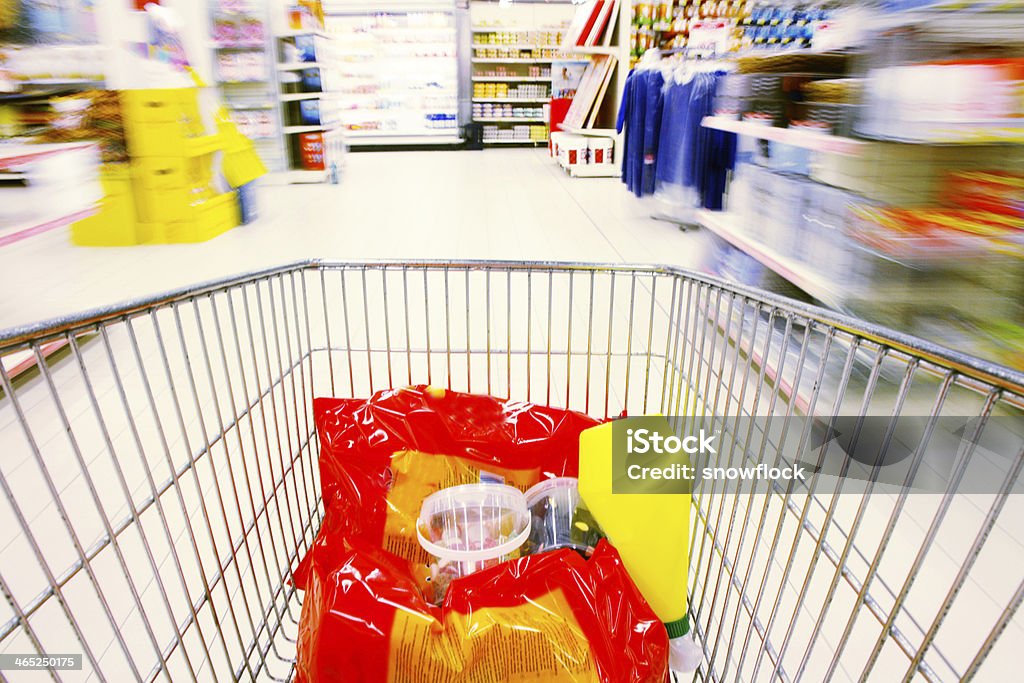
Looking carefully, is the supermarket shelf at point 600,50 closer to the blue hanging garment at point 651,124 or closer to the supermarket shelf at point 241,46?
the blue hanging garment at point 651,124

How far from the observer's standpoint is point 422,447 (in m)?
1.43

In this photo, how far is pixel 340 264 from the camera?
1396mm

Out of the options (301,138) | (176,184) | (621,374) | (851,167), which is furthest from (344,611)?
(301,138)

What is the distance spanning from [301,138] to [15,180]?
3006 mm

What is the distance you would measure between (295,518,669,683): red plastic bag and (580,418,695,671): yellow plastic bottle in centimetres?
9

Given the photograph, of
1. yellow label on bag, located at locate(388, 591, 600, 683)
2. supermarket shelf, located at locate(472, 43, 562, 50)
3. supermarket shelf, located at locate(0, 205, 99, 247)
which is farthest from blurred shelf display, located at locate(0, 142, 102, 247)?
supermarket shelf, located at locate(472, 43, 562, 50)

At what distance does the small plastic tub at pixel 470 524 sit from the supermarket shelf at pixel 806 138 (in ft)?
4.76

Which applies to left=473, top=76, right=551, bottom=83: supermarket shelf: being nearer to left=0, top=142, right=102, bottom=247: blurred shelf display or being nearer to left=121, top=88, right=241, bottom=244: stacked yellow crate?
left=121, top=88, right=241, bottom=244: stacked yellow crate

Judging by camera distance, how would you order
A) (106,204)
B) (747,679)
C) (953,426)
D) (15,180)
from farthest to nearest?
(15,180) < (106,204) < (953,426) < (747,679)

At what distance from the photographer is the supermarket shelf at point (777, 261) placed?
2.12 metres

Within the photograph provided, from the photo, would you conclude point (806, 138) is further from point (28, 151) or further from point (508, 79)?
point (508, 79)

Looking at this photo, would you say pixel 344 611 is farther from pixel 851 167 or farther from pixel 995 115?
pixel 851 167

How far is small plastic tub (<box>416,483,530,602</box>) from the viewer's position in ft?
4.10

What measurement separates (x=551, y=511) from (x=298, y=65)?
7.25m
